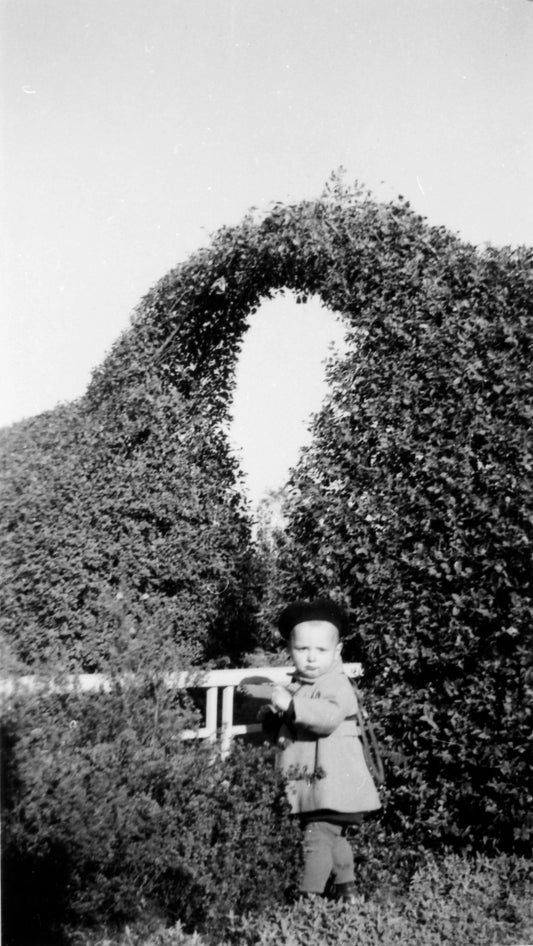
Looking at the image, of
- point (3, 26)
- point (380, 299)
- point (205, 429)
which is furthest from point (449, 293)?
point (3, 26)

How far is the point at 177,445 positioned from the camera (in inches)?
201

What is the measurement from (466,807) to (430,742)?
0.32 meters

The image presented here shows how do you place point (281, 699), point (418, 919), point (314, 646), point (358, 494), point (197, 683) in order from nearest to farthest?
point (418, 919)
point (197, 683)
point (281, 699)
point (314, 646)
point (358, 494)

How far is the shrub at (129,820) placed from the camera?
113 inches

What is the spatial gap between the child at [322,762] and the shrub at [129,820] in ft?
0.52

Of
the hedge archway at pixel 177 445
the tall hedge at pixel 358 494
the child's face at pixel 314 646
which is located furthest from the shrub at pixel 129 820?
the hedge archway at pixel 177 445

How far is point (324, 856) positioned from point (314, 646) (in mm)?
906

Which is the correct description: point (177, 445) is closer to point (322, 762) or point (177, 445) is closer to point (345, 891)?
point (322, 762)

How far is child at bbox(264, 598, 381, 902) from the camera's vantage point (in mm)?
3514

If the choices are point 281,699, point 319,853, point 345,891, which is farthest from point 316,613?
point 345,891

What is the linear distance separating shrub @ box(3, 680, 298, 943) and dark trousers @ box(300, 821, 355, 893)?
0.11 m

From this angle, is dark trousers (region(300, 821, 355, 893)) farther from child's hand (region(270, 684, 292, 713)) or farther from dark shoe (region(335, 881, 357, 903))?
child's hand (region(270, 684, 292, 713))

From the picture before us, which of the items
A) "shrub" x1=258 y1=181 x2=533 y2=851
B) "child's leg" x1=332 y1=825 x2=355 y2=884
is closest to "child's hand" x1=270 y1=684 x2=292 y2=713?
"shrub" x1=258 y1=181 x2=533 y2=851

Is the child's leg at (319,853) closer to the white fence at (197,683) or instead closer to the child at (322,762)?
the child at (322,762)
